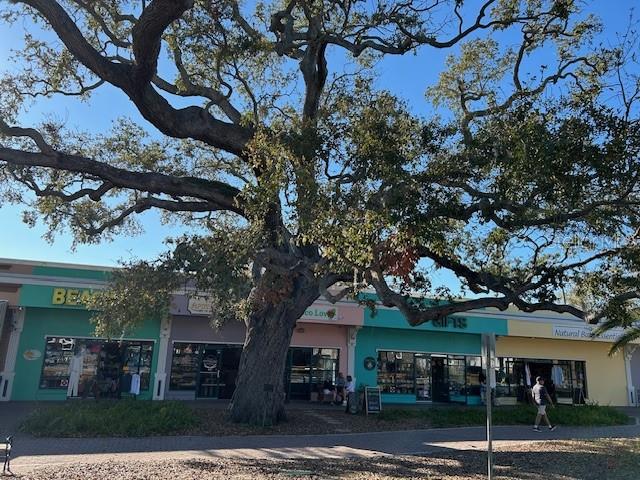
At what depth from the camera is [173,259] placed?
555 inches

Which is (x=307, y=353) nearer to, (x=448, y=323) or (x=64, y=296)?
(x=448, y=323)

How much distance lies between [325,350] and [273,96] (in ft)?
44.0

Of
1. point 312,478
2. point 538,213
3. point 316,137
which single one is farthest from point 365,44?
point 312,478

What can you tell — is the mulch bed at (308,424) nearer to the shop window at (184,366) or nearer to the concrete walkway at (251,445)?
the concrete walkway at (251,445)

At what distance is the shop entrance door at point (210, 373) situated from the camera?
23484 mm

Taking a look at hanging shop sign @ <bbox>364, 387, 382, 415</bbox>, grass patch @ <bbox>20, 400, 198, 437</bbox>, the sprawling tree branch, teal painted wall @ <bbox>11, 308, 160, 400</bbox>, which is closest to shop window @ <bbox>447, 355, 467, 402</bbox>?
hanging shop sign @ <bbox>364, 387, 382, 415</bbox>

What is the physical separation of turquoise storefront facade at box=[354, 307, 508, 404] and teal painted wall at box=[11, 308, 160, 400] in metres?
9.82

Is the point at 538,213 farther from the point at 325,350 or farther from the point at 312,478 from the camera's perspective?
the point at 325,350

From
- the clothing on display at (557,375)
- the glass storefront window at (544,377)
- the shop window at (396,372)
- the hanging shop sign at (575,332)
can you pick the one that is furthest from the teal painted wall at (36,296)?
the clothing on display at (557,375)

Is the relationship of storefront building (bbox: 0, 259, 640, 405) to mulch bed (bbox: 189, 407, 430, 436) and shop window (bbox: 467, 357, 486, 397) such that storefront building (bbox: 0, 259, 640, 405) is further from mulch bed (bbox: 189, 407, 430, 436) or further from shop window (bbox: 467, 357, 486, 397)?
mulch bed (bbox: 189, 407, 430, 436)

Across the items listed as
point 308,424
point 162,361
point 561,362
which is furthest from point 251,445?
point 561,362

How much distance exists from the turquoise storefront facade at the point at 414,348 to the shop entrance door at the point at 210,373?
654 centimetres

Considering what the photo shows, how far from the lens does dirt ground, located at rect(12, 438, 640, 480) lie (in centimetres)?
920

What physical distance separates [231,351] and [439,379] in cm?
1100
